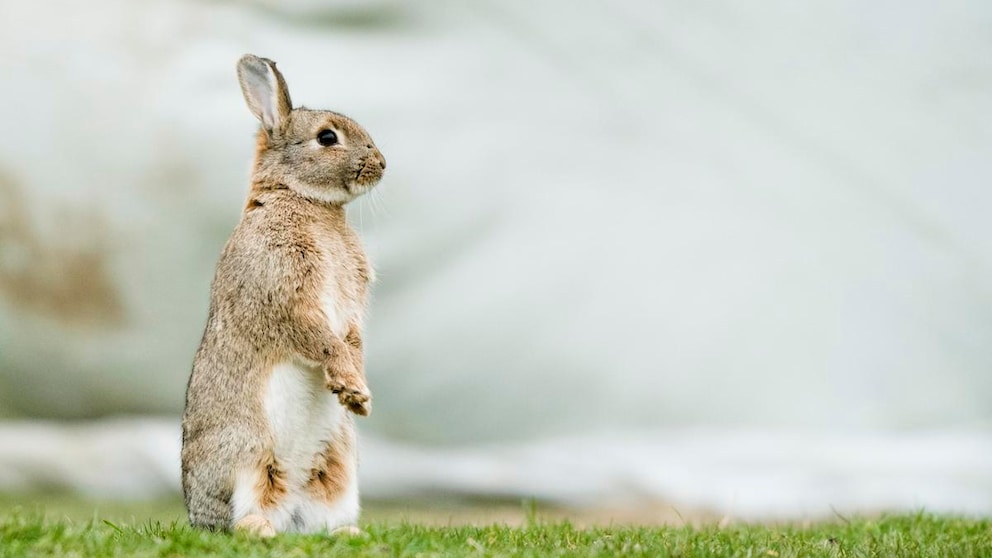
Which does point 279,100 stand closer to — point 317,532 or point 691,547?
point 317,532

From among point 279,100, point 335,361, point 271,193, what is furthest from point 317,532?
point 279,100

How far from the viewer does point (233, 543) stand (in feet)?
19.6

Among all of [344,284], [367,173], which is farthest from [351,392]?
[367,173]

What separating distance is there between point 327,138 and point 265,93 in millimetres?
440

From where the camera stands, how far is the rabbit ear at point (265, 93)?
718 cm

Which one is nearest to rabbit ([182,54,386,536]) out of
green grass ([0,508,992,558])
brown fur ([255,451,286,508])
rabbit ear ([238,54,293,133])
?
brown fur ([255,451,286,508])

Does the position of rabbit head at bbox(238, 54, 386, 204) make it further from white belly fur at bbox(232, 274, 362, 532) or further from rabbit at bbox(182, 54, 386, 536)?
white belly fur at bbox(232, 274, 362, 532)

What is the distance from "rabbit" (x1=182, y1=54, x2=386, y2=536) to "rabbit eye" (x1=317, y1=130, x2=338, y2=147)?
0.05m

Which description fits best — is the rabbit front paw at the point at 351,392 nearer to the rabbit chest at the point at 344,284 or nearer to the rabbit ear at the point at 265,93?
the rabbit chest at the point at 344,284

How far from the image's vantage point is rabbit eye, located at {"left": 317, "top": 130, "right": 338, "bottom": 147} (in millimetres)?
7176

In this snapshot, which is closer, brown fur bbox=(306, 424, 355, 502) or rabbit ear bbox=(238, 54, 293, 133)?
brown fur bbox=(306, 424, 355, 502)

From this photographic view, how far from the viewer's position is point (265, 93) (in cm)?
724

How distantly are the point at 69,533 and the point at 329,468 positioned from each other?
4.36 ft

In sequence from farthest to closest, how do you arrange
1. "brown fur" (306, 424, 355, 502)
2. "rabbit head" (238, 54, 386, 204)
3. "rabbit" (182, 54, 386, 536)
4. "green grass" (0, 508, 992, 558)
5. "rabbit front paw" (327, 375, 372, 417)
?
"rabbit head" (238, 54, 386, 204) < "brown fur" (306, 424, 355, 502) < "rabbit" (182, 54, 386, 536) < "rabbit front paw" (327, 375, 372, 417) < "green grass" (0, 508, 992, 558)
